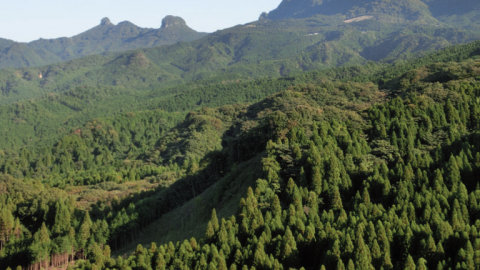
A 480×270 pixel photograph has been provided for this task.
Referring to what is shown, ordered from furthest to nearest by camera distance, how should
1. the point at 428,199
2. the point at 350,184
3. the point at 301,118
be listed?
the point at 301,118
the point at 350,184
the point at 428,199

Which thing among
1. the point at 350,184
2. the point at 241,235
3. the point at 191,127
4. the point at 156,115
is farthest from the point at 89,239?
the point at 156,115

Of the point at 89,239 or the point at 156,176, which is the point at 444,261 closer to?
the point at 89,239

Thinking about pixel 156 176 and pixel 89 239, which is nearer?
pixel 89 239

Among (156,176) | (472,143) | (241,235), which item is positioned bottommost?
(156,176)

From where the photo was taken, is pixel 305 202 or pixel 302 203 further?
pixel 302 203

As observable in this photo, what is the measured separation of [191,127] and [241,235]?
314ft

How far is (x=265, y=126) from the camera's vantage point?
236 feet

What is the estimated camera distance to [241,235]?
40750 mm

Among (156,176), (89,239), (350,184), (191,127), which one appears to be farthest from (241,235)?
(191,127)

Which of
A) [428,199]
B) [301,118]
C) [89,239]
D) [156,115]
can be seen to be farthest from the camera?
[156,115]

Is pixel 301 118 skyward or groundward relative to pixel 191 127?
skyward

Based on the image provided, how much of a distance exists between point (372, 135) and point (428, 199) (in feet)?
59.7

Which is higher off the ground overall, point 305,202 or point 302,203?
point 305,202

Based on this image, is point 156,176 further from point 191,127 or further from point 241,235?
point 241,235
